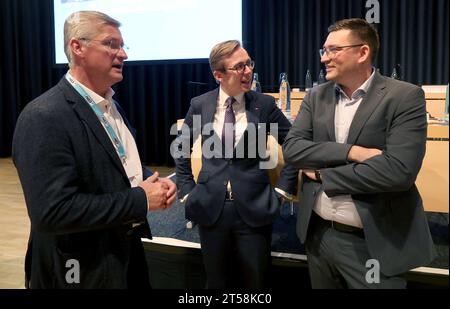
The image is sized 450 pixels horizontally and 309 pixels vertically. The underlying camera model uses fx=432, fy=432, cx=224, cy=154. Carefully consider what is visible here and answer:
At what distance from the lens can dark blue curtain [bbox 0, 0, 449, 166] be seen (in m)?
5.43

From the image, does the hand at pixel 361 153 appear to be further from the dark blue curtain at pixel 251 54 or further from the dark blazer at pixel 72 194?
the dark blue curtain at pixel 251 54

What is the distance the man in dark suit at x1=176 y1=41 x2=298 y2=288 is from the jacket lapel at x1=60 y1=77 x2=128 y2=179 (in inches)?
27.8

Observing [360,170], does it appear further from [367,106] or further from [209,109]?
[209,109]

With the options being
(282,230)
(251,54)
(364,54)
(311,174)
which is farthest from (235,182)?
(251,54)

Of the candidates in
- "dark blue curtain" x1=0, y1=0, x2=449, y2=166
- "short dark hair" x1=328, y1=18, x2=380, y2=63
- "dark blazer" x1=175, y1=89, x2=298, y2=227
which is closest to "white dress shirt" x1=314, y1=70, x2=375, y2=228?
"short dark hair" x1=328, y1=18, x2=380, y2=63

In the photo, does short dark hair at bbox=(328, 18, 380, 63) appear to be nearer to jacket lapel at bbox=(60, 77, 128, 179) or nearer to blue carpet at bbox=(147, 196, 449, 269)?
jacket lapel at bbox=(60, 77, 128, 179)

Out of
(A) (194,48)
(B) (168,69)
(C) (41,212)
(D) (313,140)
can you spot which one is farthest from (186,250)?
(B) (168,69)

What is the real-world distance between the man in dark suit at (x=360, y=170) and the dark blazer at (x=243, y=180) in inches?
9.5

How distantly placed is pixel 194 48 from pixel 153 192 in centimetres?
469

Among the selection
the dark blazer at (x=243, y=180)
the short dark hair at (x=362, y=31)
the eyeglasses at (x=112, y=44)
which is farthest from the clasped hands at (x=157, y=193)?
the short dark hair at (x=362, y=31)

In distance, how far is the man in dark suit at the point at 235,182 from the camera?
1.94 meters

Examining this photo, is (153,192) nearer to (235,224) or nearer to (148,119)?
(235,224)

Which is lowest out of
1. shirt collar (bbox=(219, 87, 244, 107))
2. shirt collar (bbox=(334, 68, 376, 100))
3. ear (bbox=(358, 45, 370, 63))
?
shirt collar (bbox=(219, 87, 244, 107))

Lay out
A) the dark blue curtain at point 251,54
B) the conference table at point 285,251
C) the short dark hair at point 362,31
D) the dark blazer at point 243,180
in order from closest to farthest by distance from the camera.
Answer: the short dark hair at point 362,31 < the dark blazer at point 243,180 < the conference table at point 285,251 < the dark blue curtain at point 251,54
